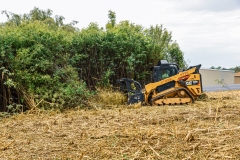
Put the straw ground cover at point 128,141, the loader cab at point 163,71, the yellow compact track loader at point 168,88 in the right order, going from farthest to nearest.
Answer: the loader cab at point 163,71
the yellow compact track loader at point 168,88
the straw ground cover at point 128,141

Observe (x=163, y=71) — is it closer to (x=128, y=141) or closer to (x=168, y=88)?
(x=168, y=88)

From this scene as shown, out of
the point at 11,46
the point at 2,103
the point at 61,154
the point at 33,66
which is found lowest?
the point at 61,154

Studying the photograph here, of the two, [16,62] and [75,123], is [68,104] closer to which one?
[16,62]

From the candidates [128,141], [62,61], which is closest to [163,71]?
[62,61]

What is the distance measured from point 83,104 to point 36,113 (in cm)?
157

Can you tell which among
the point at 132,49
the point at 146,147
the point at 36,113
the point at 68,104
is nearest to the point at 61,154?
the point at 146,147

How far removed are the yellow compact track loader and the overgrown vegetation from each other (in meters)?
1.15

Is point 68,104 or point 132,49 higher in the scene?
point 132,49

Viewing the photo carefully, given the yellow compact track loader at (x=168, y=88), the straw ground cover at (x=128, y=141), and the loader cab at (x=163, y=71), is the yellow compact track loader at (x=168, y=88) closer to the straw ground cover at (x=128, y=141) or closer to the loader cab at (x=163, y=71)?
Answer: the loader cab at (x=163, y=71)

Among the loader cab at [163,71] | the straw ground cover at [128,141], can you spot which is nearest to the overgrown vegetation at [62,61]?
the loader cab at [163,71]

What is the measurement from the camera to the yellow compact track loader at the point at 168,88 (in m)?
10.3

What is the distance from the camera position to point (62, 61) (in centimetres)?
1018

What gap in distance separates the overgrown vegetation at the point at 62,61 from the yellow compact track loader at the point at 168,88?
1146 mm

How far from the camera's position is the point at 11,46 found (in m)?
9.18
